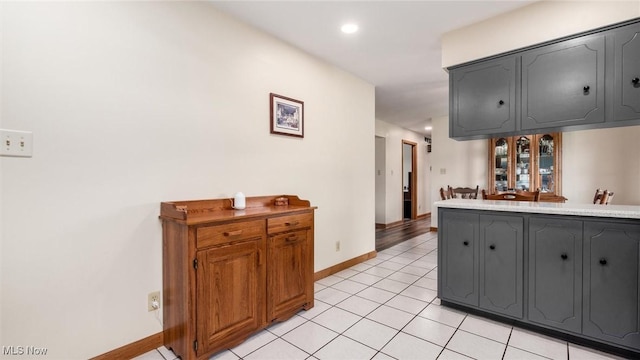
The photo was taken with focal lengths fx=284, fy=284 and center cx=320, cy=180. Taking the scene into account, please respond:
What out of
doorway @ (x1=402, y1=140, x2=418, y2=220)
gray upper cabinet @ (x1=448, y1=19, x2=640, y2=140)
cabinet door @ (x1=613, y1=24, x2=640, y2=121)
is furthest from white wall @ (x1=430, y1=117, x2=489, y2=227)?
cabinet door @ (x1=613, y1=24, x2=640, y2=121)

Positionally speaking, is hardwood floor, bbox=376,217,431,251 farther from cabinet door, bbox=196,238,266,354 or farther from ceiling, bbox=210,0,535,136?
cabinet door, bbox=196,238,266,354

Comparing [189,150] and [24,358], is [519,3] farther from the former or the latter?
[24,358]

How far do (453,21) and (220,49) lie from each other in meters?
1.96

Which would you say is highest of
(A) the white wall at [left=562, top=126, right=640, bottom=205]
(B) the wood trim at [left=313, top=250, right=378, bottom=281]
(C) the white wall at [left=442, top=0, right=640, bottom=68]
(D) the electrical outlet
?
(C) the white wall at [left=442, top=0, right=640, bottom=68]

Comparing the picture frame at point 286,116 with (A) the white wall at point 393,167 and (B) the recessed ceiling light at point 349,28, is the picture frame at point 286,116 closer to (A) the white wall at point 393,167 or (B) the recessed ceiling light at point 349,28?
(B) the recessed ceiling light at point 349,28

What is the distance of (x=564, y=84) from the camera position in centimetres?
212

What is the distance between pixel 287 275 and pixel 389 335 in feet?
2.81

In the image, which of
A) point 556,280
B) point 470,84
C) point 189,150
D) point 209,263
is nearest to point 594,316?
point 556,280

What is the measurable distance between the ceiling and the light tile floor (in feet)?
8.00

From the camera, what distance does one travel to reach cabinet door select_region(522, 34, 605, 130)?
6.56 feet

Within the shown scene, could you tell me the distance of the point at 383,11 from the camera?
2.26 m

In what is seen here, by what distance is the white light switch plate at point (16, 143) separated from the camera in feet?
4.48

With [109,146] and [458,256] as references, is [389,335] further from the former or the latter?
[109,146]

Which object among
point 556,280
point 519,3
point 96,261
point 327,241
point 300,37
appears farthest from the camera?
point 327,241
